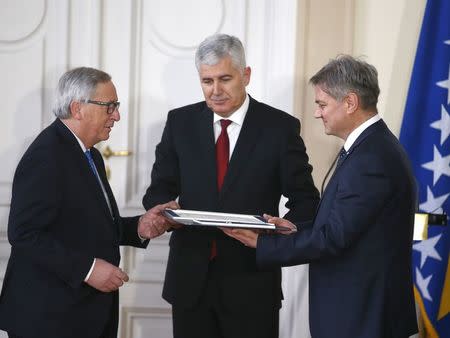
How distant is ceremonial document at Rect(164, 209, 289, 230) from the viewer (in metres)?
2.24

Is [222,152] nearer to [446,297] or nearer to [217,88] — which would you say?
[217,88]

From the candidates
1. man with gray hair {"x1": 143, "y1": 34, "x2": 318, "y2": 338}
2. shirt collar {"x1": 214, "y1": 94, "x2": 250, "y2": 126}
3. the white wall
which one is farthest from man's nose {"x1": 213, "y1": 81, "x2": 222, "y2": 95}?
the white wall

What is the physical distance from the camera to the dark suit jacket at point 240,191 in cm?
272

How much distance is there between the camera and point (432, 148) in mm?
3475

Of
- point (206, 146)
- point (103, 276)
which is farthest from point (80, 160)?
point (206, 146)

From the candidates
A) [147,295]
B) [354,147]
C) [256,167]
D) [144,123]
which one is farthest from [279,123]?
[147,295]

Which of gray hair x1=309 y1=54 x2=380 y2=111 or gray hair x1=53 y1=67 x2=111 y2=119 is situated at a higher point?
gray hair x1=309 y1=54 x2=380 y2=111

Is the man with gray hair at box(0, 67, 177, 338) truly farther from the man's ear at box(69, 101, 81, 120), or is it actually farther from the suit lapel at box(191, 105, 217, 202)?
the suit lapel at box(191, 105, 217, 202)

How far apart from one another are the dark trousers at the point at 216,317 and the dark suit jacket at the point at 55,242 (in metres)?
0.37

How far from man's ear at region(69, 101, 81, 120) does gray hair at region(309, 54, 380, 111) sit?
88 centimetres

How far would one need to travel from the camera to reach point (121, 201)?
3885mm

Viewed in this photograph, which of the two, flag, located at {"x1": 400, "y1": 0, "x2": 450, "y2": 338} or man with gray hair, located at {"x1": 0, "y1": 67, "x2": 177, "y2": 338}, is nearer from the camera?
man with gray hair, located at {"x1": 0, "y1": 67, "x2": 177, "y2": 338}

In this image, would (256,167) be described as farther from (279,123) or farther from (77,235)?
(77,235)

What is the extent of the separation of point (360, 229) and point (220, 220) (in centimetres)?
45
